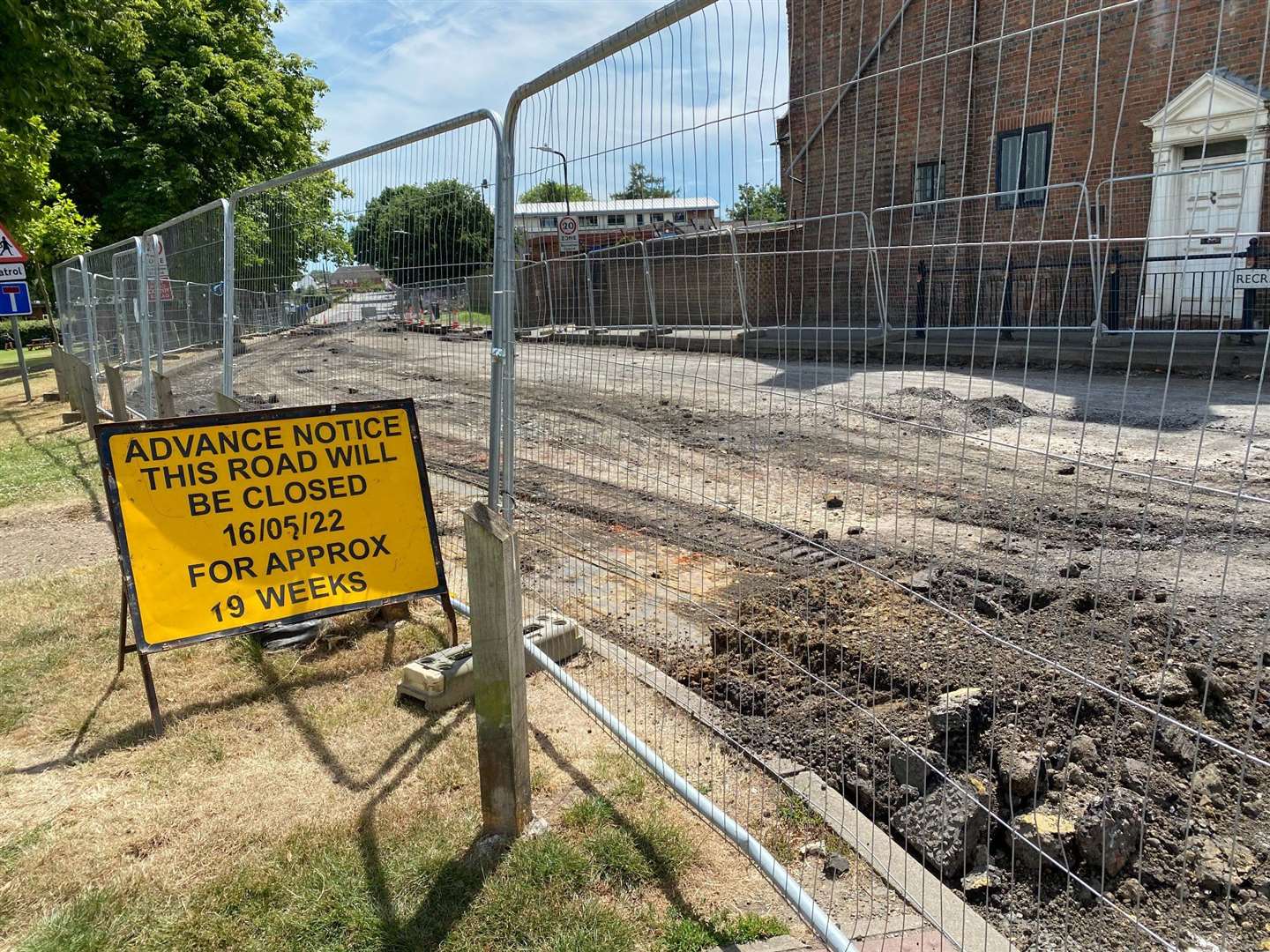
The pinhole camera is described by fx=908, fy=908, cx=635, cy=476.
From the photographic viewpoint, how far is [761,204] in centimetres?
294

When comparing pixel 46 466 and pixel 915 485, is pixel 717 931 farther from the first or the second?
pixel 46 466

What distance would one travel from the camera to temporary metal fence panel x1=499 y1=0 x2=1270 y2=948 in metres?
2.56

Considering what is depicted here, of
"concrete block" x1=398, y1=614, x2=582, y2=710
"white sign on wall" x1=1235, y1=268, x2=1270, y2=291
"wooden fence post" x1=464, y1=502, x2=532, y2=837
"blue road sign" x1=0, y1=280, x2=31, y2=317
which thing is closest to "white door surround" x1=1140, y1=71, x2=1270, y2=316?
"white sign on wall" x1=1235, y1=268, x2=1270, y2=291

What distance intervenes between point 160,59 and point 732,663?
96.4 feet

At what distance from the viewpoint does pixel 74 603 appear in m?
5.71

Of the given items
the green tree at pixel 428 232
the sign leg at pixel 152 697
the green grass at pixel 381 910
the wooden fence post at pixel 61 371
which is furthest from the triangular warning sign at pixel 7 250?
the green grass at pixel 381 910

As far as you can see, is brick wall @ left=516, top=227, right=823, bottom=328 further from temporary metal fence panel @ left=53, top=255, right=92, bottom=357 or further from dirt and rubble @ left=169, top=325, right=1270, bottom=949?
temporary metal fence panel @ left=53, top=255, right=92, bottom=357

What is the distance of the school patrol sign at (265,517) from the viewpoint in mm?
4188

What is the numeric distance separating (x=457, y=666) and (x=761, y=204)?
2.59 meters

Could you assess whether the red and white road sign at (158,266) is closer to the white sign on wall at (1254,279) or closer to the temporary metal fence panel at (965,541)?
the temporary metal fence panel at (965,541)

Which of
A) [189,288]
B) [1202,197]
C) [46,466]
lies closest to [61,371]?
[46,466]

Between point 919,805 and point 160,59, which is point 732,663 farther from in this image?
point 160,59

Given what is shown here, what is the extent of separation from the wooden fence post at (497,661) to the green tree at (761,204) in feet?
4.31

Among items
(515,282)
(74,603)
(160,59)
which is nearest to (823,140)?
(515,282)
